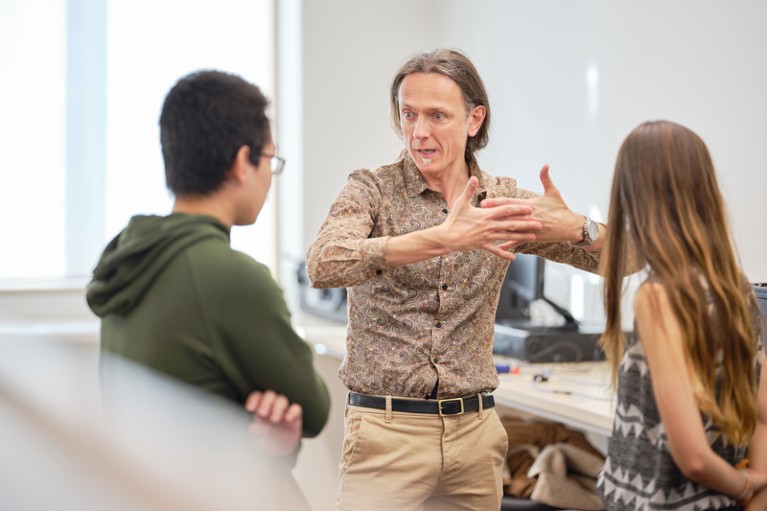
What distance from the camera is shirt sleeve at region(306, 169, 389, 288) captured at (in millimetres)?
1707

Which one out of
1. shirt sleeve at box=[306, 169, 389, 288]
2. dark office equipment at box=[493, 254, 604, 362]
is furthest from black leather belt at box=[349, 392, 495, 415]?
dark office equipment at box=[493, 254, 604, 362]

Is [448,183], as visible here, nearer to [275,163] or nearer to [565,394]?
[275,163]

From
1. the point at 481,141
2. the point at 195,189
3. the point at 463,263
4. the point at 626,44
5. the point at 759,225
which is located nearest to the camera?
the point at 195,189

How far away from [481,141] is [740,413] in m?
0.96

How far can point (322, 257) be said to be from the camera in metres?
1.74

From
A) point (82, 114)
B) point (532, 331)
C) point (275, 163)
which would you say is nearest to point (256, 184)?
point (275, 163)

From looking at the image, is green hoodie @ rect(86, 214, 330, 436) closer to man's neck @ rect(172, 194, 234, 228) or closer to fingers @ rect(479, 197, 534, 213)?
man's neck @ rect(172, 194, 234, 228)

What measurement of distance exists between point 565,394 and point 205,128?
→ 1.76 meters

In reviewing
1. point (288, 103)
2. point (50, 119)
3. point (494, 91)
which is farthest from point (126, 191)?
point (494, 91)

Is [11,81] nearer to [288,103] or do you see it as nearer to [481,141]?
[288,103]

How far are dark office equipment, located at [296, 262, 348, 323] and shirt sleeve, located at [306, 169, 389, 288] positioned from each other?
2276mm

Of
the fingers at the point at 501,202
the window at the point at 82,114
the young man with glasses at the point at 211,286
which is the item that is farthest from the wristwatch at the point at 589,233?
the window at the point at 82,114

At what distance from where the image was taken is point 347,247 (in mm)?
1724

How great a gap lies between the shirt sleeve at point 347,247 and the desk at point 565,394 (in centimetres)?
79
